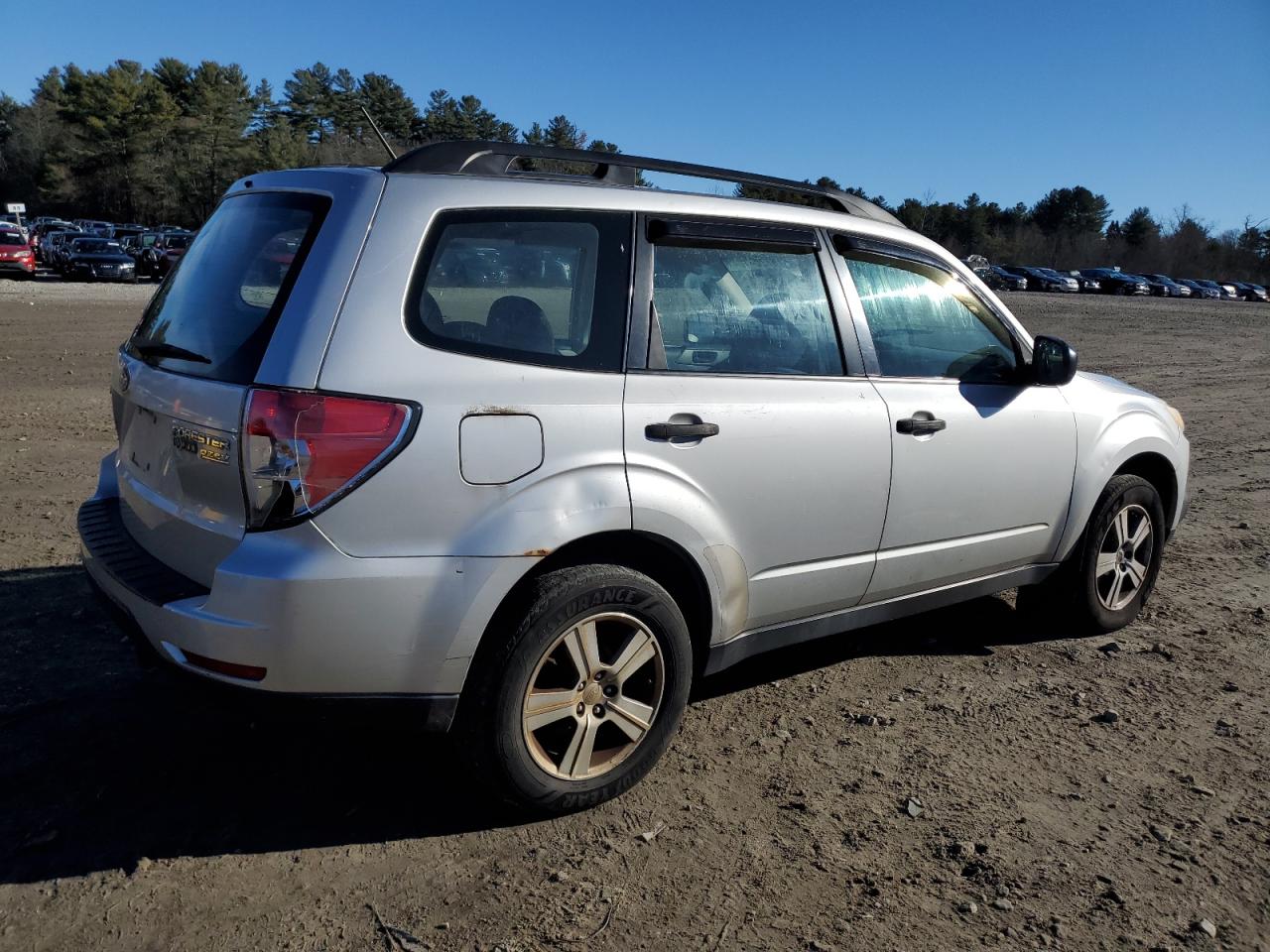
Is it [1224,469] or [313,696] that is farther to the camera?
[1224,469]

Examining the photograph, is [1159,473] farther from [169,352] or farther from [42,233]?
[42,233]

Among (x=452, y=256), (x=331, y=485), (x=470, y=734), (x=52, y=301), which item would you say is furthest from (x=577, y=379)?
(x=52, y=301)

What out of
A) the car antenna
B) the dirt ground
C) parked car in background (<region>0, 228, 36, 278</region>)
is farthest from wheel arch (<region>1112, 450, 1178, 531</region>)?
parked car in background (<region>0, 228, 36, 278</region>)

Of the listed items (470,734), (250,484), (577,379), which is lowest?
(470,734)

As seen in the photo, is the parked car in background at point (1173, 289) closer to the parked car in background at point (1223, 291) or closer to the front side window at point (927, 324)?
the parked car in background at point (1223, 291)

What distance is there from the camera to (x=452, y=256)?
10.2 ft

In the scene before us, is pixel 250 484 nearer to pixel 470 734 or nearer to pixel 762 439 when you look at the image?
pixel 470 734

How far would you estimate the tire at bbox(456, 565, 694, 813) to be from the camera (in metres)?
3.08

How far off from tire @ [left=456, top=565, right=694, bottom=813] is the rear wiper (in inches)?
48.6

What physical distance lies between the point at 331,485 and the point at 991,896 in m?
2.16

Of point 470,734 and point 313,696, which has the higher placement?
point 313,696

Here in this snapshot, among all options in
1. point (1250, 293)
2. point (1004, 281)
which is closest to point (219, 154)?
point (1004, 281)

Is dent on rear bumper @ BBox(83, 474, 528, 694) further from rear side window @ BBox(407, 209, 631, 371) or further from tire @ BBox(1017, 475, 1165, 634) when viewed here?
tire @ BBox(1017, 475, 1165, 634)

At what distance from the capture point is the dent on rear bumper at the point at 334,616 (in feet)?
9.09
